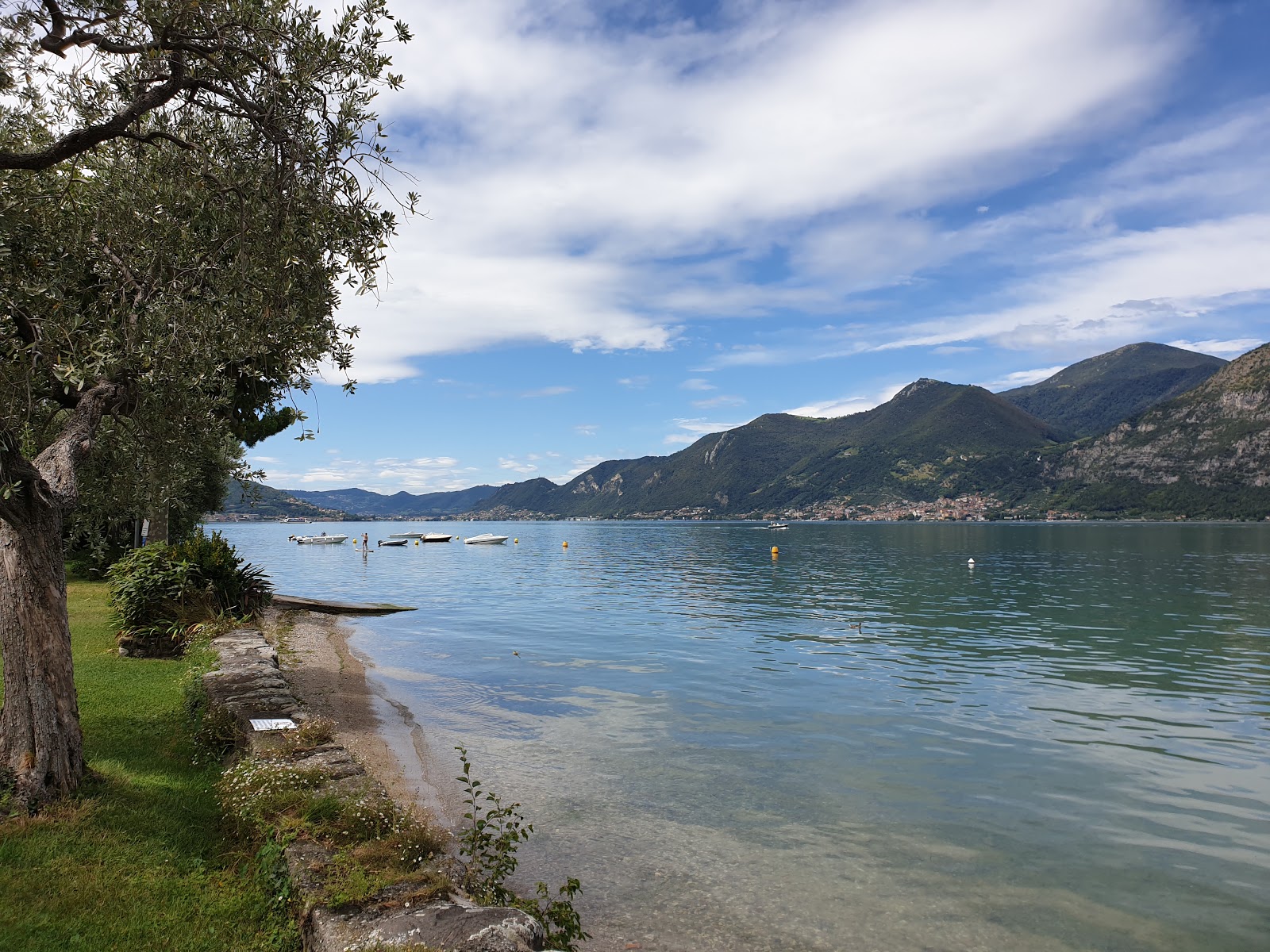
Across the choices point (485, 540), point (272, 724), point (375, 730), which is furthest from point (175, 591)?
point (485, 540)

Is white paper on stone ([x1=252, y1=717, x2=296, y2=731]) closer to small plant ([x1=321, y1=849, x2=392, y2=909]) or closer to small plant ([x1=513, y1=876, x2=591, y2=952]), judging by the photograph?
small plant ([x1=321, y1=849, x2=392, y2=909])

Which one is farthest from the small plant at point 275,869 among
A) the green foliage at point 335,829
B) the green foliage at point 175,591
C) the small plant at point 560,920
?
the green foliage at point 175,591

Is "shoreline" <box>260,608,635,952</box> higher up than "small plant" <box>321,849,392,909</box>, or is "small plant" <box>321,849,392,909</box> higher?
"small plant" <box>321,849,392,909</box>

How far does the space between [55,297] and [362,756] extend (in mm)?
11106

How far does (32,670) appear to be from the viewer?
28.4 feet

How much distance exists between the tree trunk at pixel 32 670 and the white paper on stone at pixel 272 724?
3.30m

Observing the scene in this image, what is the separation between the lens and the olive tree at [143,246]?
859cm

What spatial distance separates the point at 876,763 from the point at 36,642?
52.7ft

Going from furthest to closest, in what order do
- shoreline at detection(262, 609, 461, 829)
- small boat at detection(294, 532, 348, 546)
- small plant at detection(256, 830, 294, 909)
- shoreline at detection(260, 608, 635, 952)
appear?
small boat at detection(294, 532, 348, 546)
shoreline at detection(262, 609, 461, 829)
shoreline at detection(260, 608, 635, 952)
small plant at detection(256, 830, 294, 909)

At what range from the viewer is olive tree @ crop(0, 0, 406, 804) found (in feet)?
28.2

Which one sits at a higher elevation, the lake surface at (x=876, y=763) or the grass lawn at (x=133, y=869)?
the grass lawn at (x=133, y=869)

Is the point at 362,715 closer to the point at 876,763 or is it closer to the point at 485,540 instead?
the point at 876,763

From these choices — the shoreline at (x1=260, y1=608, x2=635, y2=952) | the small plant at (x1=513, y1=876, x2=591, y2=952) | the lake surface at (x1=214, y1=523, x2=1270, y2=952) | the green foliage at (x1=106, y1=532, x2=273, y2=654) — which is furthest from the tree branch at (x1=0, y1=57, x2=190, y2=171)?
the green foliage at (x1=106, y1=532, x2=273, y2=654)

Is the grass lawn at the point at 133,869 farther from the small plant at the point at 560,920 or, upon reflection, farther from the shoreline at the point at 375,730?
the shoreline at the point at 375,730
